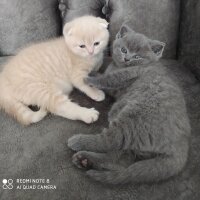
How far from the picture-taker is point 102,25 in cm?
136

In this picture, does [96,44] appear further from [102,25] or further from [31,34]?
[31,34]

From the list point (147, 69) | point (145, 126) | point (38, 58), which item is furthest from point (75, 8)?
point (145, 126)

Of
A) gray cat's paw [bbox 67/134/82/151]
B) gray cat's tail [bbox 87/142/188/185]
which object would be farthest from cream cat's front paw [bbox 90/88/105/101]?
gray cat's tail [bbox 87/142/188/185]

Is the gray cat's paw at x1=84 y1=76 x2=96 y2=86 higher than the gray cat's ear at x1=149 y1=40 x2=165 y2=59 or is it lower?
lower

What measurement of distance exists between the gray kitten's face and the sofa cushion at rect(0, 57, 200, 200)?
0.24 m

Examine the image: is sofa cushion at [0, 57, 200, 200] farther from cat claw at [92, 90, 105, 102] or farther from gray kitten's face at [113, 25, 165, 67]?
gray kitten's face at [113, 25, 165, 67]

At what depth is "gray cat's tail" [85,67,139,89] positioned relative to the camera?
121 centimetres

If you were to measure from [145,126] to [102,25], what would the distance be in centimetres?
60

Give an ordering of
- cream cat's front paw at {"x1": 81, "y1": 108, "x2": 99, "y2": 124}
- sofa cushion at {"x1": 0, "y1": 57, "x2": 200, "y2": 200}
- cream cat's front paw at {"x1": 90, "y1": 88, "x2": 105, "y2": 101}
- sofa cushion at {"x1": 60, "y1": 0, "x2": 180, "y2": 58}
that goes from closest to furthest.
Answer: sofa cushion at {"x1": 0, "y1": 57, "x2": 200, "y2": 200} → cream cat's front paw at {"x1": 81, "y1": 108, "x2": 99, "y2": 124} → cream cat's front paw at {"x1": 90, "y1": 88, "x2": 105, "y2": 101} → sofa cushion at {"x1": 60, "y1": 0, "x2": 180, "y2": 58}

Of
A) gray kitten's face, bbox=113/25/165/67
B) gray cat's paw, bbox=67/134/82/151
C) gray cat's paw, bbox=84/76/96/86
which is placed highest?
gray kitten's face, bbox=113/25/165/67

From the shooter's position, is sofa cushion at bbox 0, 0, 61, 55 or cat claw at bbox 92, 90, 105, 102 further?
sofa cushion at bbox 0, 0, 61, 55

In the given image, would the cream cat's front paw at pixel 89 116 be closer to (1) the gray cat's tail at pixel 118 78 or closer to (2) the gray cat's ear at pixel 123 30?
(1) the gray cat's tail at pixel 118 78

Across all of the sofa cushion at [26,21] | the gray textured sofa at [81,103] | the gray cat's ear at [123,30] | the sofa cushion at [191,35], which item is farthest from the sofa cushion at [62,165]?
the sofa cushion at [26,21]

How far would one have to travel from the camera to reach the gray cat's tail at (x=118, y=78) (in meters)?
1.21
